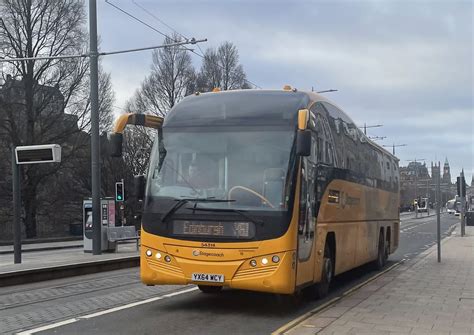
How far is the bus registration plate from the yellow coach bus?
14mm

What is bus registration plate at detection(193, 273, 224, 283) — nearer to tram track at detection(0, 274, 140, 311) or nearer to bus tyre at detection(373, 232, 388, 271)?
tram track at detection(0, 274, 140, 311)

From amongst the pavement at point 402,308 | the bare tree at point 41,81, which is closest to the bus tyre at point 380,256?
the pavement at point 402,308

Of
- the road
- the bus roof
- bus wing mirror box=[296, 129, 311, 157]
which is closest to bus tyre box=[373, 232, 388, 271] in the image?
the road

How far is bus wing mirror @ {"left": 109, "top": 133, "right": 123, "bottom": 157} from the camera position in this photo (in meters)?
9.27

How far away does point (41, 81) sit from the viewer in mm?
36562

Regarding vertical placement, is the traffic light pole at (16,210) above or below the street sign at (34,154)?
below

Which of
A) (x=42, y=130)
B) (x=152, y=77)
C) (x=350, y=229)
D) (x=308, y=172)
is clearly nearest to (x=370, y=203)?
(x=350, y=229)

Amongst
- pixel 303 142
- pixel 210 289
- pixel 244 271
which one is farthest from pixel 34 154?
pixel 303 142

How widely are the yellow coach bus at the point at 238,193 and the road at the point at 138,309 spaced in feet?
1.76

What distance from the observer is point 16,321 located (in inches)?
330

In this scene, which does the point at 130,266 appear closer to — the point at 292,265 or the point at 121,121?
the point at 121,121

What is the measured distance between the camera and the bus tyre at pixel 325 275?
1030 cm

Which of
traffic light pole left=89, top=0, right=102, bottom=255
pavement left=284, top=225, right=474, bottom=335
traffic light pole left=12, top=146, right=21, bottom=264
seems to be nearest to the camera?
pavement left=284, top=225, right=474, bottom=335

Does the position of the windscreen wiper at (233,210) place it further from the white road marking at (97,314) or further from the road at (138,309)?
the white road marking at (97,314)
